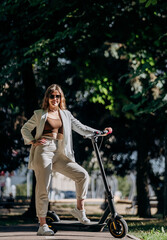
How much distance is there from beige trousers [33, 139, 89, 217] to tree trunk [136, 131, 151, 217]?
44.4 feet

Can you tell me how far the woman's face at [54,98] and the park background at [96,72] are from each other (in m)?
2.85

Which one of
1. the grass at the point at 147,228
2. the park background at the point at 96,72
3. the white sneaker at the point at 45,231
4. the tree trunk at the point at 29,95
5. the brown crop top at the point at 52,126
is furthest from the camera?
the tree trunk at the point at 29,95

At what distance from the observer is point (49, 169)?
21.0 ft

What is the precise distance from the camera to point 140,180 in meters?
19.9

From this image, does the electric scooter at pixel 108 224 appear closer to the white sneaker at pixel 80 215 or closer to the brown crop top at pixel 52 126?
the white sneaker at pixel 80 215

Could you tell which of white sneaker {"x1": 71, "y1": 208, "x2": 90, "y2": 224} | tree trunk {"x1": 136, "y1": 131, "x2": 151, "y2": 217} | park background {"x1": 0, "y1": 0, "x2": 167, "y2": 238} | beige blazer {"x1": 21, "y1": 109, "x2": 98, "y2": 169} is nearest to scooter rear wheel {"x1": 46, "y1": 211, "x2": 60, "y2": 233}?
white sneaker {"x1": 71, "y1": 208, "x2": 90, "y2": 224}

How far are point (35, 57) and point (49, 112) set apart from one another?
23.7 feet

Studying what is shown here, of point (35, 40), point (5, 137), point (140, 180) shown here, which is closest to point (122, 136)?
point (140, 180)

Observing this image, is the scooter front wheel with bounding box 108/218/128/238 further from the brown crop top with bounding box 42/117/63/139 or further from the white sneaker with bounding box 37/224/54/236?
the brown crop top with bounding box 42/117/63/139

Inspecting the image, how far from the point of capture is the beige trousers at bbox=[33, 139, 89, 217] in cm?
637

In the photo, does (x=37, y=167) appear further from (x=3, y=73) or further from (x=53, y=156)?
(x=3, y=73)

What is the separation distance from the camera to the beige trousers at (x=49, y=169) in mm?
6367

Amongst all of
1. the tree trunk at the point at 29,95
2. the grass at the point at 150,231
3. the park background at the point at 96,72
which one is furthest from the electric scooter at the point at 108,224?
the tree trunk at the point at 29,95

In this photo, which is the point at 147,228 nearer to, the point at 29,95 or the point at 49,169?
the point at 49,169
